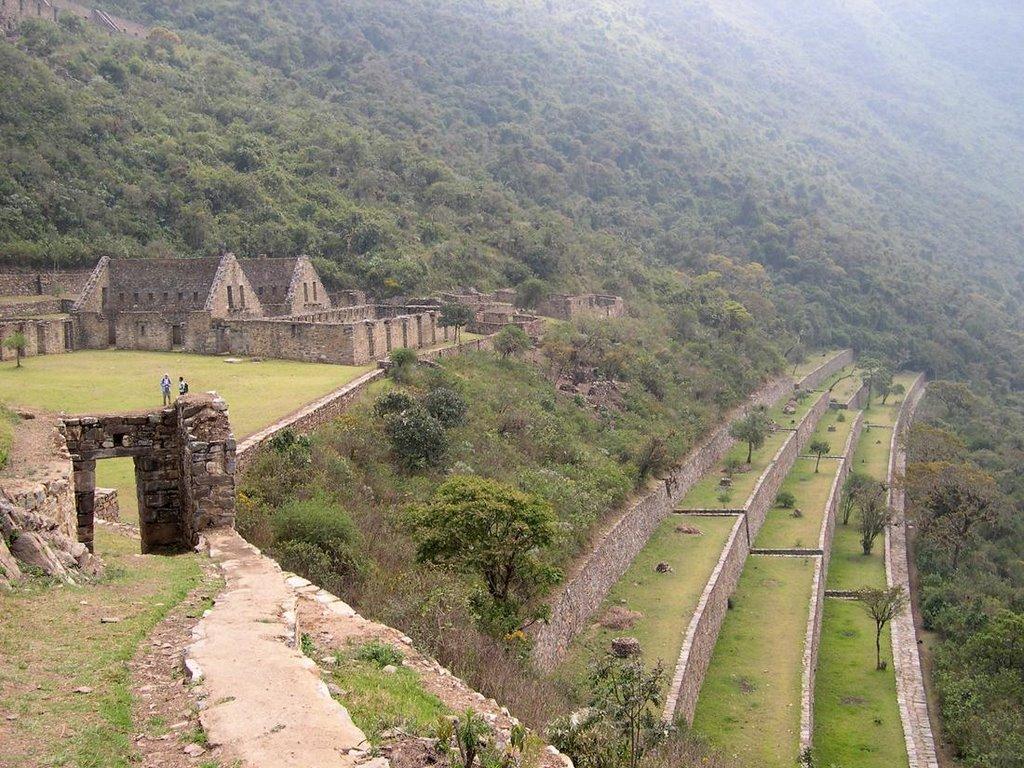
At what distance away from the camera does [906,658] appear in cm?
2517

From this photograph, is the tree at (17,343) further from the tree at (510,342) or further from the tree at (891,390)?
the tree at (891,390)

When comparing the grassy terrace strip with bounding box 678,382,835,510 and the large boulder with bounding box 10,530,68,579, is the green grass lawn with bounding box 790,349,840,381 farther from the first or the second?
the large boulder with bounding box 10,530,68,579

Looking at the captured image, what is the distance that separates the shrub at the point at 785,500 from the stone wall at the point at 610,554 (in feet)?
10.4

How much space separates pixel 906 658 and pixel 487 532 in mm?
14160

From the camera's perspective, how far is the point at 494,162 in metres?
80.9

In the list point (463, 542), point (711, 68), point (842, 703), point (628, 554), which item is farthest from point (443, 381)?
point (711, 68)

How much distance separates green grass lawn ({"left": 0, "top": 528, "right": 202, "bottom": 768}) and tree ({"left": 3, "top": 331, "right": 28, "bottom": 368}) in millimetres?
19592

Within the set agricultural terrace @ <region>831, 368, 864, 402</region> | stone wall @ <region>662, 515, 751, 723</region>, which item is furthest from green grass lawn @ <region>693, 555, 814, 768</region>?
agricultural terrace @ <region>831, 368, 864, 402</region>

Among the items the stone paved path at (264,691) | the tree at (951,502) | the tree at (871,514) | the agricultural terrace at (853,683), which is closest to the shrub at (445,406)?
the agricultural terrace at (853,683)

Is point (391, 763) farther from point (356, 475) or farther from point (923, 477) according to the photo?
point (923, 477)

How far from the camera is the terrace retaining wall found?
777 inches

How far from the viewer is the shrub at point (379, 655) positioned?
798cm

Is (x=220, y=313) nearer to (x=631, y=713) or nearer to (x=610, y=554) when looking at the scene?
(x=610, y=554)

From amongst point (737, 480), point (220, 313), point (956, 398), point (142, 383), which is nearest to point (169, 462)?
point (142, 383)
